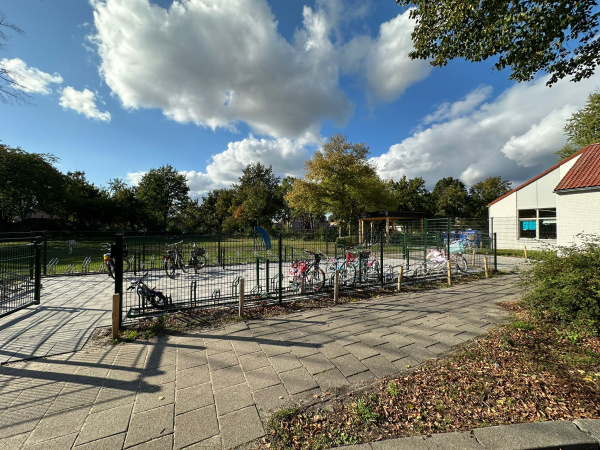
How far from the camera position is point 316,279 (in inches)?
258

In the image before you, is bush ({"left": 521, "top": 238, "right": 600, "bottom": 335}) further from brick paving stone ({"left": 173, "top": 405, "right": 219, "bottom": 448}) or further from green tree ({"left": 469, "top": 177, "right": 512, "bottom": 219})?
green tree ({"left": 469, "top": 177, "right": 512, "bottom": 219})

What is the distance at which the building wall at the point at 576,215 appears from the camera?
1142 centimetres

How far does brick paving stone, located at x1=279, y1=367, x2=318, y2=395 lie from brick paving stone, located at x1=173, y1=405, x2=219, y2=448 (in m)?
0.76

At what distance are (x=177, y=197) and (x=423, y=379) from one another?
165ft

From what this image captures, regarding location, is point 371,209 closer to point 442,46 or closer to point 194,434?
point 442,46

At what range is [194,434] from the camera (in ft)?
6.39

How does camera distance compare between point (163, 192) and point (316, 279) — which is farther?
point (163, 192)

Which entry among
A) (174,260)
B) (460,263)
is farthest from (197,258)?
(460,263)

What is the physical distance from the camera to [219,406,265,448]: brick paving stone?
1.88 metres

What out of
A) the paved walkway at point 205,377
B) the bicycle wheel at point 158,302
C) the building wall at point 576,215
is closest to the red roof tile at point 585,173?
the building wall at point 576,215

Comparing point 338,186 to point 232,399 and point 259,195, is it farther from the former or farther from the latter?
point 232,399

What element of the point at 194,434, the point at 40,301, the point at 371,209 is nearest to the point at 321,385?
the point at 194,434

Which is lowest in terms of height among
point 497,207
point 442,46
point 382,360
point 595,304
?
point 382,360

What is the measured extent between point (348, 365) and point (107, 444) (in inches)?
91.6
